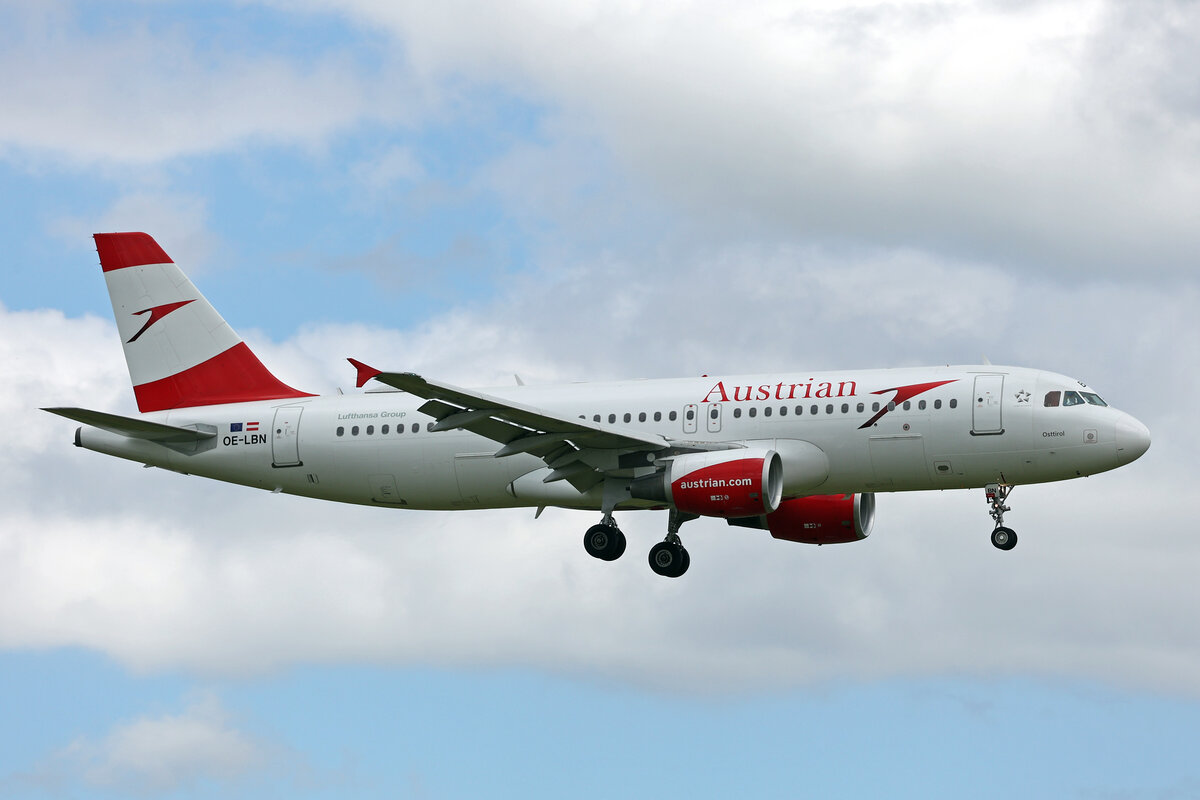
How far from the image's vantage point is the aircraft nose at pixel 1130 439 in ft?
128

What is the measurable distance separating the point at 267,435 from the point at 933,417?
61.2ft

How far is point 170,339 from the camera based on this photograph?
4856 centimetres

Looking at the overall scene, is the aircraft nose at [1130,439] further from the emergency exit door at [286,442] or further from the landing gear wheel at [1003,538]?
the emergency exit door at [286,442]

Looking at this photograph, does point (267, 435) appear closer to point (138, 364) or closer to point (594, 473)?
point (138, 364)

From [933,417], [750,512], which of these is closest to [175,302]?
[750,512]

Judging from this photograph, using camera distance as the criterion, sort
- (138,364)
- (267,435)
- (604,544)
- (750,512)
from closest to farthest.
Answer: (750,512)
(604,544)
(267,435)
(138,364)

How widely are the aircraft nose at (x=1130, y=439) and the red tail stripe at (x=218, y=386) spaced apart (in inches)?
900

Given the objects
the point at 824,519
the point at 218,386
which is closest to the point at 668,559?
the point at 824,519

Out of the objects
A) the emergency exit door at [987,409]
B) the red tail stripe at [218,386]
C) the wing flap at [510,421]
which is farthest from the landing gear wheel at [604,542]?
the red tail stripe at [218,386]

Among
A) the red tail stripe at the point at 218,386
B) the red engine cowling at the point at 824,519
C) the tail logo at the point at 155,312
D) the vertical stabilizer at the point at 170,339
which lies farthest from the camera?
the tail logo at the point at 155,312

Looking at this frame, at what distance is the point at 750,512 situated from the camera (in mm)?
39062

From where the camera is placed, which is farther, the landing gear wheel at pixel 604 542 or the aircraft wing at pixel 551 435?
the landing gear wheel at pixel 604 542

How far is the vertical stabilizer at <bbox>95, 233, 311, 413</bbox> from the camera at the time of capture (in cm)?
4762

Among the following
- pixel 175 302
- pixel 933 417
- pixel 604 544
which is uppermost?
pixel 175 302
